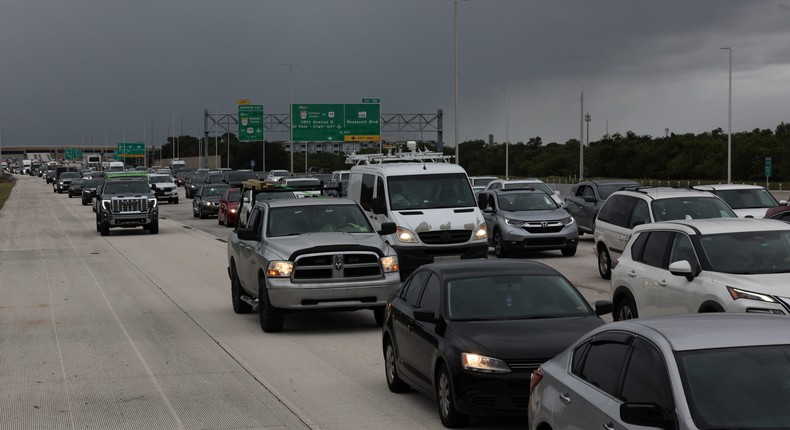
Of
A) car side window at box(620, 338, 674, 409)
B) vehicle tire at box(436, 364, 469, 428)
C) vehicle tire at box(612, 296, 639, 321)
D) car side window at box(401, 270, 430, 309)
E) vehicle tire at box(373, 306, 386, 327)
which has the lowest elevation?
vehicle tire at box(373, 306, 386, 327)

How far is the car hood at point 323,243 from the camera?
16281 millimetres

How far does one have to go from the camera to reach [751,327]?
6.09 metres

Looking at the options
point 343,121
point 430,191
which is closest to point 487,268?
point 430,191

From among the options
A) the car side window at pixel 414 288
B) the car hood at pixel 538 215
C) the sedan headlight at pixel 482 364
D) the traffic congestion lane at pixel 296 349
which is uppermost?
the car side window at pixel 414 288

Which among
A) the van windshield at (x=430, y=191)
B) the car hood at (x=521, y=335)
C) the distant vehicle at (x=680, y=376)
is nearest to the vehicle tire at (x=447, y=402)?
the car hood at (x=521, y=335)

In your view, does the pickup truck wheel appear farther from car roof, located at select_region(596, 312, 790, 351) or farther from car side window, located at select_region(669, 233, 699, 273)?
car roof, located at select_region(596, 312, 790, 351)

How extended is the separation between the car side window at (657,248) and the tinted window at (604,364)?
696 cm

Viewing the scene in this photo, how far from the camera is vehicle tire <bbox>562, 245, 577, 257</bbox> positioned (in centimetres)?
2903

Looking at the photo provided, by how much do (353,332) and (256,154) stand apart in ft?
445

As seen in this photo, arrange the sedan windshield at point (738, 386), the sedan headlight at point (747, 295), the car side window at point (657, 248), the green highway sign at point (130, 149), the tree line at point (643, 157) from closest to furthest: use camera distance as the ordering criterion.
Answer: the sedan windshield at point (738, 386) → the sedan headlight at point (747, 295) → the car side window at point (657, 248) → the tree line at point (643, 157) → the green highway sign at point (130, 149)

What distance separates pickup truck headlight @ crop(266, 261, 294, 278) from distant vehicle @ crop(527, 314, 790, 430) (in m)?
9.36

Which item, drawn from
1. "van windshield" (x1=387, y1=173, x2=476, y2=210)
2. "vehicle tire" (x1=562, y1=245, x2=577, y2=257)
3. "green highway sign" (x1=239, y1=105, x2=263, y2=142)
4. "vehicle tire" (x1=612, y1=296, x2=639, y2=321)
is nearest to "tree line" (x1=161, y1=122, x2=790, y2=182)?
"green highway sign" (x1=239, y1=105, x2=263, y2=142)

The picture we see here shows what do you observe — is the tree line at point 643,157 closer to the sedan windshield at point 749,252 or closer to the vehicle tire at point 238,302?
the vehicle tire at point 238,302

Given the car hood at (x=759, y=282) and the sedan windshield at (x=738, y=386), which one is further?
the car hood at (x=759, y=282)
